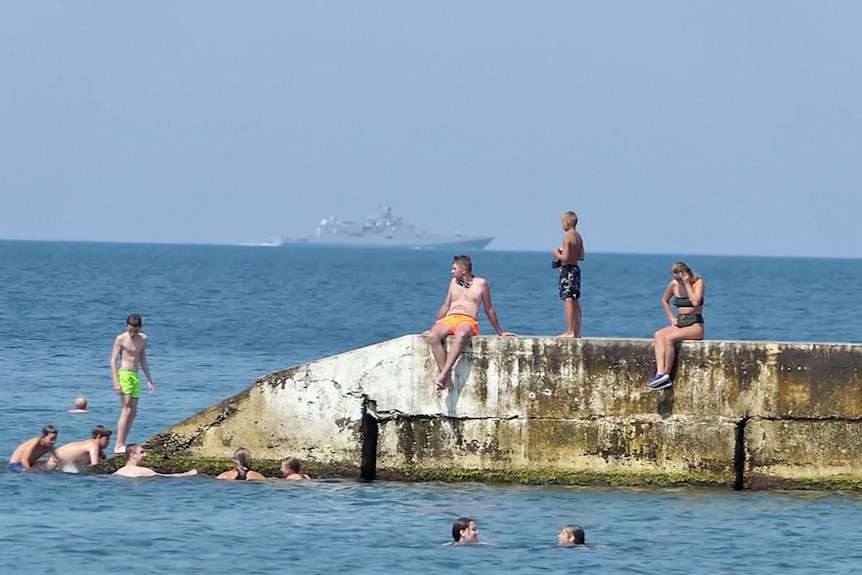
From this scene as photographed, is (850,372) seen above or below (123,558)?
above

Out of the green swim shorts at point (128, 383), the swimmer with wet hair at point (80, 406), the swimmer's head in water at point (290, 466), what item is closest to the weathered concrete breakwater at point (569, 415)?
the swimmer's head in water at point (290, 466)

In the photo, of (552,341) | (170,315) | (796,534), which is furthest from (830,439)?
(170,315)

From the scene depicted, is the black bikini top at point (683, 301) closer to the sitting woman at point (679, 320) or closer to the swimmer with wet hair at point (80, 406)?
the sitting woman at point (679, 320)

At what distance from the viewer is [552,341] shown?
15.5 meters

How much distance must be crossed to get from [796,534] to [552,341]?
310cm

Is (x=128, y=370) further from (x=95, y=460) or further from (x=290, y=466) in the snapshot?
(x=290, y=466)

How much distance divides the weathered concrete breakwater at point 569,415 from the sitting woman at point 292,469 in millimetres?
160

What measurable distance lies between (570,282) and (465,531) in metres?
3.51

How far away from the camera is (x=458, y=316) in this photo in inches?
618

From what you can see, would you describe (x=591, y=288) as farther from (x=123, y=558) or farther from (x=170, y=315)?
(x=123, y=558)

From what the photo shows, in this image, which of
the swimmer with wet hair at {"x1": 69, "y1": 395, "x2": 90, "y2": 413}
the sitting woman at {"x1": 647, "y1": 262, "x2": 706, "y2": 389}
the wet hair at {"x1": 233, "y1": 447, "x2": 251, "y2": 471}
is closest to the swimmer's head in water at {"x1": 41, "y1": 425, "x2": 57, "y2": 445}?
the wet hair at {"x1": 233, "y1": 447, "x2": 251, "y2": 471}

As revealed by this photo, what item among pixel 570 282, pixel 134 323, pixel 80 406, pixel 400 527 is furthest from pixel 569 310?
pixel 80 406

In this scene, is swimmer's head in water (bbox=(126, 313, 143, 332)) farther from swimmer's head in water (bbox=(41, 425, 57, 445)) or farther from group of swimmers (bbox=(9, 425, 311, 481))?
swimmer's head in water (bbox=(41, 425, 57, 445))

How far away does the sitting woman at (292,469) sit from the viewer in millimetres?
15820
